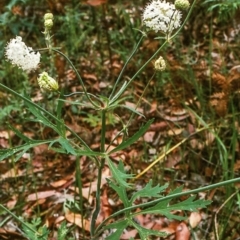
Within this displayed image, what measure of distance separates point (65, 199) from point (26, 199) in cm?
20

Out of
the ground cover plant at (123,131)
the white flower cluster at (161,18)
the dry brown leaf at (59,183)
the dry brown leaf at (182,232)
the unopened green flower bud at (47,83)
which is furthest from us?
the dry brown leaf at (59,183)

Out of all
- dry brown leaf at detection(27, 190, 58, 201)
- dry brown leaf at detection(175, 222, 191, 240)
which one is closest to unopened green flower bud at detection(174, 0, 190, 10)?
dry brown leaf at detection(175, 222, 191, 240)

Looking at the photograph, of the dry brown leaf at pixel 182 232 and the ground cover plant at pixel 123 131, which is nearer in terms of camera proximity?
the ground cover plant at pixel 123 131

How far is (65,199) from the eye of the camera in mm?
2564

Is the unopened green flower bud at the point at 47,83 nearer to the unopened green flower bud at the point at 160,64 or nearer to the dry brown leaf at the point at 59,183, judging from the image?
the unopened green flower bud at the point at 160,64

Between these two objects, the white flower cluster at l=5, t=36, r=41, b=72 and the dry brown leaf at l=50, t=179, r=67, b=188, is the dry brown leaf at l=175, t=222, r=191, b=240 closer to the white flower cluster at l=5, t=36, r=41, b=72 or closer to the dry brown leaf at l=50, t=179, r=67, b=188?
the dry brown leaf at l=50, t=179, r=67, b=188

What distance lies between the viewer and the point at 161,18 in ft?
5.66

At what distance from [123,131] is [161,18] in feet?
1.35

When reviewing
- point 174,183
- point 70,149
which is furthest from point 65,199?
point 70,149

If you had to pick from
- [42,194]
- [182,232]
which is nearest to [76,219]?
[42,194]

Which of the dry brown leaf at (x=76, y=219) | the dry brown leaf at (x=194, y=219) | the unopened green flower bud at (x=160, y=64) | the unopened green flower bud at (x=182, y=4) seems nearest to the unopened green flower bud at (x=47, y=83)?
the unopened green flower bud at (x=160, y=64)

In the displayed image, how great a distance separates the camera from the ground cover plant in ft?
6.40

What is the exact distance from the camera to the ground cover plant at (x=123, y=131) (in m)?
1.95

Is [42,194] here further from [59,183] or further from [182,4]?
[182,4]
